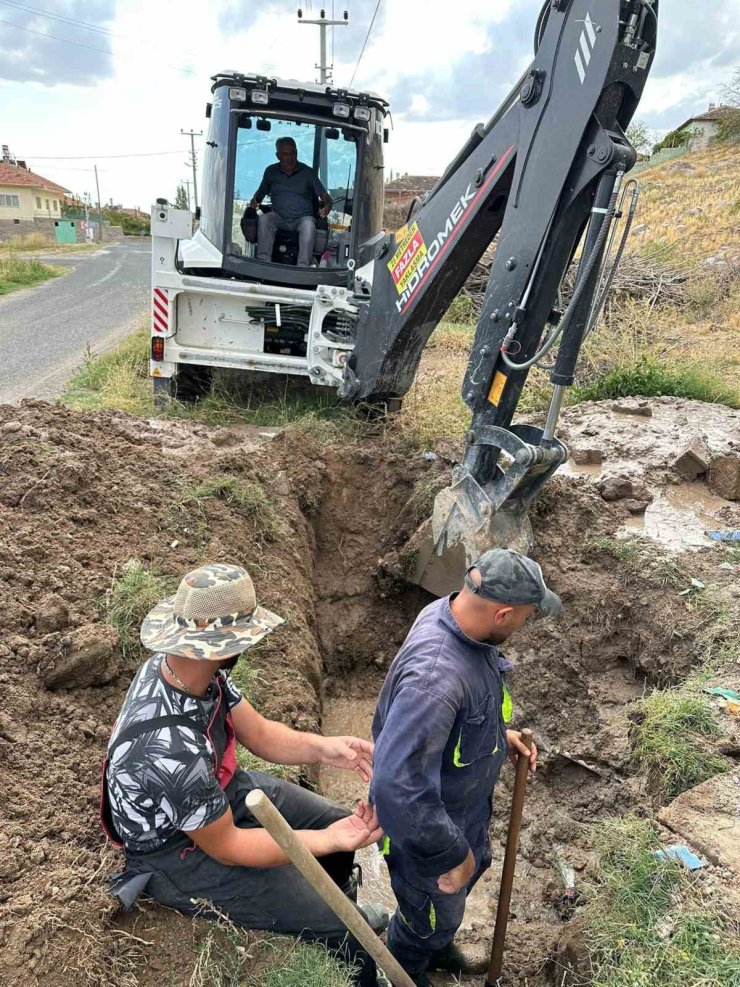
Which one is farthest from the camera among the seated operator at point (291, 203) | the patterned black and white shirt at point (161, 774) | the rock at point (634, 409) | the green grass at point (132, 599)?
the rock at point (634, 409)

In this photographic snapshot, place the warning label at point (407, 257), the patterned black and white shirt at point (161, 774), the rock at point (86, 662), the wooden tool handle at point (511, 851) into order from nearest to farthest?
1. the patterned black and white shirt at point (161, 774)
2. the wooden tool handle at point (511, 851)
3. the rock at point (86, 662)
4. the warning label at point (407, 257)

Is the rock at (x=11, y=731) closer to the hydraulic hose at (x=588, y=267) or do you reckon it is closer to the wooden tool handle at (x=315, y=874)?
the wooden tool handle at (x=315, y=874)

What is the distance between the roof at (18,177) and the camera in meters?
51.5

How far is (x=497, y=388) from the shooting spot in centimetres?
371

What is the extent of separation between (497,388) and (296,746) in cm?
207

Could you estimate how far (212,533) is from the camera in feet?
14.4

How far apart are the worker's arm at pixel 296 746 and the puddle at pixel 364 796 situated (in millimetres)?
1232

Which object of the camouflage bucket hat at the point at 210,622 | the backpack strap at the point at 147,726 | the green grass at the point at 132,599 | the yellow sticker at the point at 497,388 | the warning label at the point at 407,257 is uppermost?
the warning label at the point at 407,257

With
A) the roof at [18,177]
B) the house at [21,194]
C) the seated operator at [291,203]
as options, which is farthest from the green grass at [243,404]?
the roof at [18,177]

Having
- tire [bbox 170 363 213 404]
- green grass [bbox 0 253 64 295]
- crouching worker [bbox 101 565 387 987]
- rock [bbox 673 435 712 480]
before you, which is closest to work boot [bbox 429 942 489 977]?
crouching worker [bbox 101 565 387 987]

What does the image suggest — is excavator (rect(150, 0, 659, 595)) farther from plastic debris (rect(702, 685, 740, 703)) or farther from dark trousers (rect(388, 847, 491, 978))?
dark trousers (rect(388, 847, 491, 978))

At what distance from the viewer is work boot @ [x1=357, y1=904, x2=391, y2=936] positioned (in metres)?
3.01

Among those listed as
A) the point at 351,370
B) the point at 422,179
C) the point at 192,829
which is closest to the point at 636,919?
the point at 192,829

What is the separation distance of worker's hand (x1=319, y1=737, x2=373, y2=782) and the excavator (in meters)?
1.51
